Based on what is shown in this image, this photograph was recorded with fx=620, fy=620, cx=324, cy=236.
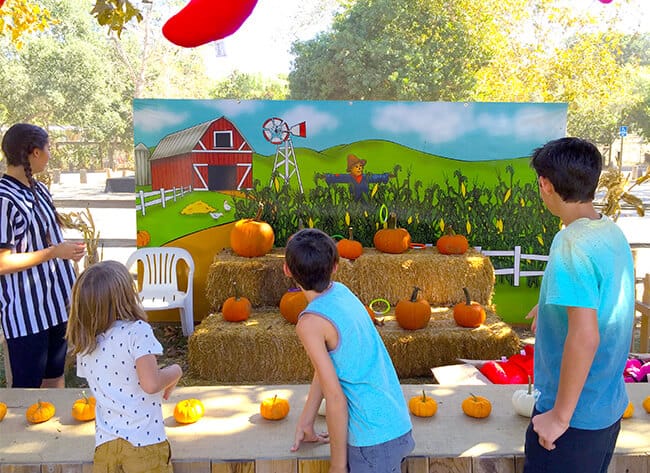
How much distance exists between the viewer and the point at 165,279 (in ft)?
21.7

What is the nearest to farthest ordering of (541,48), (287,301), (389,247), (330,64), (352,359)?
(352,359) < (287,301) < (389,247) < (541,48) < (330,64)

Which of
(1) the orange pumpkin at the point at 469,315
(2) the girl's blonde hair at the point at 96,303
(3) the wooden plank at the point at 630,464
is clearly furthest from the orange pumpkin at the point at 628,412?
(1) the orange pumpkin at the point at 469,315

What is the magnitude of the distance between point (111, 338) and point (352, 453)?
0.86 metres

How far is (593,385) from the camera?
1709 mm

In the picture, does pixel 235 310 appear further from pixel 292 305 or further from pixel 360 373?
pixel 360 373

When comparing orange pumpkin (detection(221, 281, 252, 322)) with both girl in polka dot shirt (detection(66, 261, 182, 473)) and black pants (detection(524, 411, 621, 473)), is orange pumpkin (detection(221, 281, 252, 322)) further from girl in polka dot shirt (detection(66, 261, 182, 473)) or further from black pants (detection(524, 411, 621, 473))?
black pants (detection(524, 411, 621, 473))

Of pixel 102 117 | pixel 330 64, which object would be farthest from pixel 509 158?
pixel 102 117

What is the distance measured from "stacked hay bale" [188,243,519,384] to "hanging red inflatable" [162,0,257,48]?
15.7ft

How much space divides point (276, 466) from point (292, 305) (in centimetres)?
333

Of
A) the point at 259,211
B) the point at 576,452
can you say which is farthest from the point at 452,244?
the point at 576,452

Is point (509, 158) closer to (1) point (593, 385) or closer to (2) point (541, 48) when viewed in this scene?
(1) point (593, 385)

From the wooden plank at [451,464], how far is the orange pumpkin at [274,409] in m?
0.62

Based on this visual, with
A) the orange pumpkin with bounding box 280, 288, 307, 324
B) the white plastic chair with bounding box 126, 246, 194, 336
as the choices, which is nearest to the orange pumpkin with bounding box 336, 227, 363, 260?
the orange pumpkin with bounding box 280, 288, 307, 324

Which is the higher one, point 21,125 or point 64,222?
point 21,125
